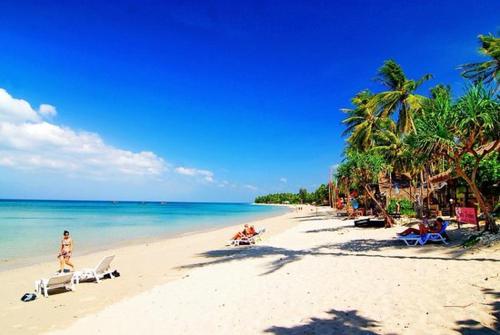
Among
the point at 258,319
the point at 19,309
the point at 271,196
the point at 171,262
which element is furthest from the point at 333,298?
the point at 271,196

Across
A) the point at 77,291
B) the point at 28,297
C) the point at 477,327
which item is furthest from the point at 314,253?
the point at 28,297

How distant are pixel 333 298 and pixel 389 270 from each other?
96.1 inches

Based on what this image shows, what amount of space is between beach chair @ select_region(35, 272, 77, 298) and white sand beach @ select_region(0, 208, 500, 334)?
1.01ft

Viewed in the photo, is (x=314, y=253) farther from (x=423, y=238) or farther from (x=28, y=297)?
(x=28, y=297)

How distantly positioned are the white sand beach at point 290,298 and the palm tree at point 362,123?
69.4 ft

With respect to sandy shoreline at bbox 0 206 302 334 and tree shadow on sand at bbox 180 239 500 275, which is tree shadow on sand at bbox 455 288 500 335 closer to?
tree shadow on sand at bbox 180 239 500 275

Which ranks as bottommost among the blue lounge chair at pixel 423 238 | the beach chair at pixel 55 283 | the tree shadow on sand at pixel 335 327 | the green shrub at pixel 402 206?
the beach chair at pixel 55 283

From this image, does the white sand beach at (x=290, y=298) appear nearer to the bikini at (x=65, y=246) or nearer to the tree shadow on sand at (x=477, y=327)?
the tree shadow on sand at (x=477, y=327)

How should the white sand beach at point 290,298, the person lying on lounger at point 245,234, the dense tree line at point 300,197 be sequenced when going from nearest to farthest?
1. the white sand beach at point 290,298
2. the person lying on lounger at point 245,234
3. the dense tree line at point 300,197

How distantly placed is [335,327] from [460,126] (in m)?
6.96

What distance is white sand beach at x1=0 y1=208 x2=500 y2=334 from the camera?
4883 millimetres

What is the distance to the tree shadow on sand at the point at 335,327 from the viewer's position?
14.9 ft

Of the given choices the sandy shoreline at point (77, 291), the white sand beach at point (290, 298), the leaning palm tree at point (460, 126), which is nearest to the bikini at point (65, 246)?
the sandy shoreline at point (77, 291)

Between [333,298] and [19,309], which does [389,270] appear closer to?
[333,298]
